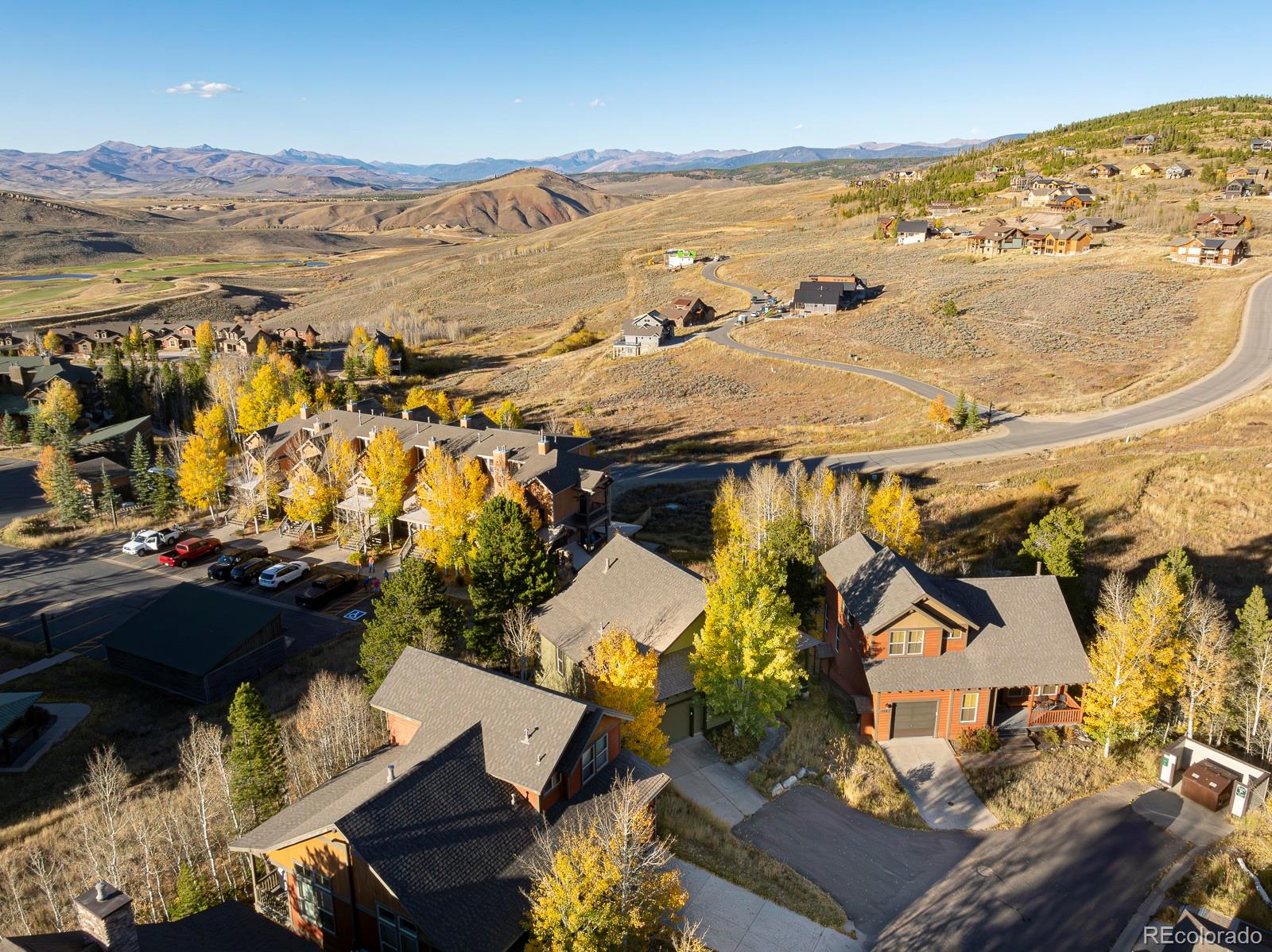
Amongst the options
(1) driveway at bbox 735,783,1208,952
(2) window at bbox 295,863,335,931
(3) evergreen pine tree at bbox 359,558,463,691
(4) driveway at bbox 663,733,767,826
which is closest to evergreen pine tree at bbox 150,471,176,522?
(3) evergreen pine tree at bbox 359,558,463,691

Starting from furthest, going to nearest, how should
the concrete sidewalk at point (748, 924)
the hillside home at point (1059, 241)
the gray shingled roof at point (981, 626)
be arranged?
the hillside home at point (1059, 241) < the gray shingled roof at point (981, 626) < the concrete sidewalk at point (748, 924)

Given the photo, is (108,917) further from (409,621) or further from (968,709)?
(968,709)

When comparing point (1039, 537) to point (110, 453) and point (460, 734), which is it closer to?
point (460, 734)

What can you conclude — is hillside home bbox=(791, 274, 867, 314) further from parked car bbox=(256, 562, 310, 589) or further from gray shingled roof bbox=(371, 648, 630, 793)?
gray shingled roof bbox=(371, 648, 630, 793)

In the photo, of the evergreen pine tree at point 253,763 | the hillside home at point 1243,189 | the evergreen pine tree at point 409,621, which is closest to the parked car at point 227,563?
the evergreen pine tree at point 409,621

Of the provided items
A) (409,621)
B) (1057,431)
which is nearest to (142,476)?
(409,621)

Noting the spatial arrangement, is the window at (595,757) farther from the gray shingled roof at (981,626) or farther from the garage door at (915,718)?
the garage door at (915,718)
